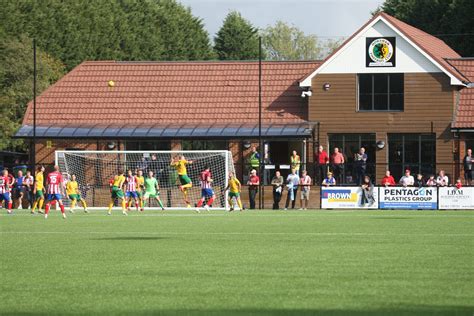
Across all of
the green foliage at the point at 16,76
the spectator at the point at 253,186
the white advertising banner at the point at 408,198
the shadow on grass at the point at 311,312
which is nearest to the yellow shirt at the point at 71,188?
the spectator at the point at 253,186

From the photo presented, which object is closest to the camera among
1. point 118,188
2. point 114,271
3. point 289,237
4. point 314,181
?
point 114,271

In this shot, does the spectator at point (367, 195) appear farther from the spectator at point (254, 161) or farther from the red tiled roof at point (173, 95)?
the red tiled roof at point (173, 95)

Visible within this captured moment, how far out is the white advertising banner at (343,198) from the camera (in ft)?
149

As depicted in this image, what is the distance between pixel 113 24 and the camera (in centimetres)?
8850

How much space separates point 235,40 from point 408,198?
6215 centimetres

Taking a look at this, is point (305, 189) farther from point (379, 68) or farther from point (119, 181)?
point (379, 68)

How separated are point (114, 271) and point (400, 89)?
129ft

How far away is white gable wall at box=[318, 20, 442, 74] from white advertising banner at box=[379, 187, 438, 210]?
1052 cm

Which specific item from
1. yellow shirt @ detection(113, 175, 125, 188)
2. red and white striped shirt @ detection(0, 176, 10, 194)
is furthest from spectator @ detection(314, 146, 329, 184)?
red and white striped shirt @ detection(0, 176, 10, 194)

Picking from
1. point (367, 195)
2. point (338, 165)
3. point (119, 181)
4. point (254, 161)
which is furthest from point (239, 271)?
point (254, 161)

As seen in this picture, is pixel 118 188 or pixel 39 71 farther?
pixel 39 71

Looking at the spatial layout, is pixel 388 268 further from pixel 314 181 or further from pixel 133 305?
pixel 314 181

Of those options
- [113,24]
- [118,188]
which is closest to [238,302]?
[118,188]

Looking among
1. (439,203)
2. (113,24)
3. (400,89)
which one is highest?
(113,24)
